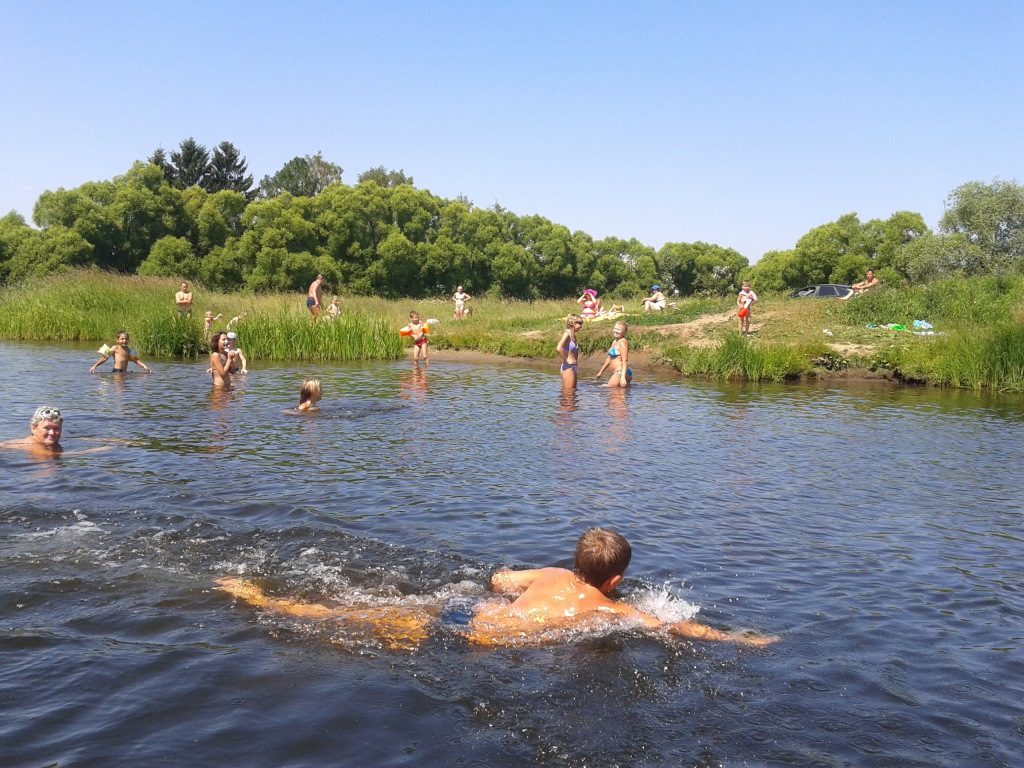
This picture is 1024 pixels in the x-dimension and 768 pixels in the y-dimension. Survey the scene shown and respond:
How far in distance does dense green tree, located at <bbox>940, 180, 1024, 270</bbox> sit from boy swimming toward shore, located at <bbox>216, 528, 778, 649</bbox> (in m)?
46.1

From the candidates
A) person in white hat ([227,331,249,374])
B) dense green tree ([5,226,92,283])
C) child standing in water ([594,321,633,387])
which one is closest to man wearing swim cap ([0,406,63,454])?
person in white hat ([227,331,249,374])

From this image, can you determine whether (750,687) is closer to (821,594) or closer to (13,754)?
(821,594)

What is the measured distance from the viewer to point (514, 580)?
6734mm

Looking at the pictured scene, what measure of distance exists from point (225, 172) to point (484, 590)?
74.6 metres

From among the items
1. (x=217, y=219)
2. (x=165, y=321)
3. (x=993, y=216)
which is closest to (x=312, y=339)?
(x=165, y=321)

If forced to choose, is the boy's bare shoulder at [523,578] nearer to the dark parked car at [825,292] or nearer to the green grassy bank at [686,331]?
the green grassy bank at [686,331]

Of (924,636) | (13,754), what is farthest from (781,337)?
(13,754)

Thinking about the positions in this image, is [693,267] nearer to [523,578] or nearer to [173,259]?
[173,259]

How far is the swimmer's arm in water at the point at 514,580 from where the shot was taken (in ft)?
21.9

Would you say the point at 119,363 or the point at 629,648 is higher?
the point at 119,363

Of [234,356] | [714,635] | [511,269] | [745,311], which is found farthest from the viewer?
[511,269]

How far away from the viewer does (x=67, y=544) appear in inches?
302

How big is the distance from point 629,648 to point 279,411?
11039mm

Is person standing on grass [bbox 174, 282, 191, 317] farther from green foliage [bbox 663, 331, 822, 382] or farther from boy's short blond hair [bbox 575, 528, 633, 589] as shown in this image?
boy's short blond hair [bbox 575, 528, 633, 589]
